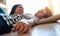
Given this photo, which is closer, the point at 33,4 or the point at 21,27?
the point at 21,27

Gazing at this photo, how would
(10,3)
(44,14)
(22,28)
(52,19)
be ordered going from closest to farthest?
(22,28)
(52,19)
(44,14)
(10,3)

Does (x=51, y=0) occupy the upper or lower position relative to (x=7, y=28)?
upper

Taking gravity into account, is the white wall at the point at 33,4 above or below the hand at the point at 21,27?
above

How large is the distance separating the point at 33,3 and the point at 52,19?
0.94m

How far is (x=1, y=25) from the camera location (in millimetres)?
817

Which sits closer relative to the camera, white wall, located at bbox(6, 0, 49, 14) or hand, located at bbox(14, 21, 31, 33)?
hand, located at bbox(14, 21, 31, 33)

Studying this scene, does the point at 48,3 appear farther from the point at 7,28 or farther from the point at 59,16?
the point at 7,28

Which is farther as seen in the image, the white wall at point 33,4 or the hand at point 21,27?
the white wall at point 33,4

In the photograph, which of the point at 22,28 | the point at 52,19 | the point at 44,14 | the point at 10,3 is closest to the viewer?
the point at 22,28

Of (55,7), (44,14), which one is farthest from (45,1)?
(44,14)

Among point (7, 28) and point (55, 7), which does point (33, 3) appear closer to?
point (55, 7)

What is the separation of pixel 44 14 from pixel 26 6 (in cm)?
75

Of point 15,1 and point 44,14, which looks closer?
point 44,14

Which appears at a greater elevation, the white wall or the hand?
the white wall
